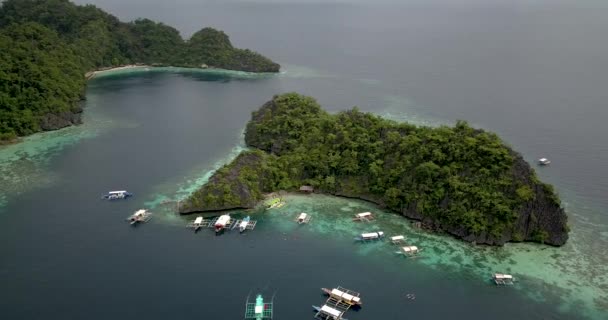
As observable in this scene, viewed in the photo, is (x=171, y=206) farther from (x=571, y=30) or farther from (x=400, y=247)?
(x=571, y=30)

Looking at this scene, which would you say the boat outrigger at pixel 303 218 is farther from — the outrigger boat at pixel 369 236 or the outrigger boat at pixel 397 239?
the outrigger boat at pixel 397 239

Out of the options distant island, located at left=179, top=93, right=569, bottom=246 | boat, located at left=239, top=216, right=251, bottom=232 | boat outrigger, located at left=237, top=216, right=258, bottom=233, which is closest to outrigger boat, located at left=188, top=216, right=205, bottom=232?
distant island, located at left=179, top=93, right=569, bottom=246

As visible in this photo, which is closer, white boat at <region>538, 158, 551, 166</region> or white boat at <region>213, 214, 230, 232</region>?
white boat at <region>213, 214, 230, 232</region>

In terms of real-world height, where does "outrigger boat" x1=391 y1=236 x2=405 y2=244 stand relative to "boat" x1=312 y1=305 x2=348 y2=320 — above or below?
above

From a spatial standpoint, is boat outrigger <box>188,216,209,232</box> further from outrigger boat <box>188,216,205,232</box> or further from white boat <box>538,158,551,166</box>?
white boat <box>538,158,551,166</box>

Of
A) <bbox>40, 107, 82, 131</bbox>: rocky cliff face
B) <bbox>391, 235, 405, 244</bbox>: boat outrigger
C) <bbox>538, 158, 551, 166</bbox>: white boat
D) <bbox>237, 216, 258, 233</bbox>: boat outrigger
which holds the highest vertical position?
<bbox>538, 158, 551, 166</bbox>: white boat
